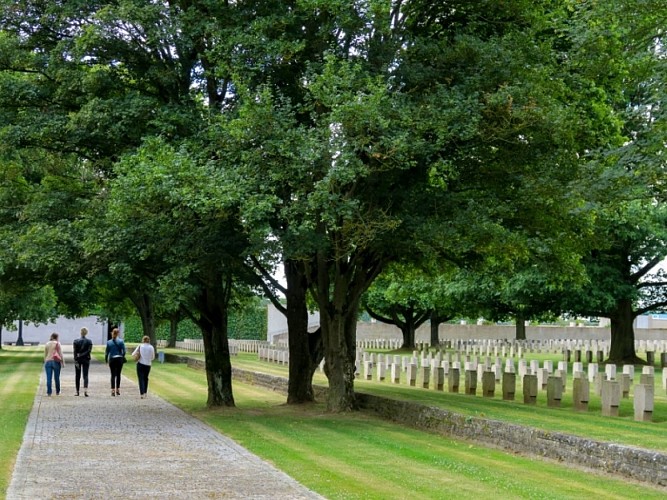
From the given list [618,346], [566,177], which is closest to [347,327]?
[566,177]

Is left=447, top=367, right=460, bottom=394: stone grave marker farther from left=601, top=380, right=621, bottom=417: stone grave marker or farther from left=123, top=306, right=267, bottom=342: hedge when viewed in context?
left=123, top=306, right=267, bottom=342: hedge

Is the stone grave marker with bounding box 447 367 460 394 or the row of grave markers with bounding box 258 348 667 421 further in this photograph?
the stone grave marker with bounding box 447 367 460 394

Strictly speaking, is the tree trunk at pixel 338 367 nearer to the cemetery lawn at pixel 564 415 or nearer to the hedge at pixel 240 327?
the cemetery lawn at pixel 564 415

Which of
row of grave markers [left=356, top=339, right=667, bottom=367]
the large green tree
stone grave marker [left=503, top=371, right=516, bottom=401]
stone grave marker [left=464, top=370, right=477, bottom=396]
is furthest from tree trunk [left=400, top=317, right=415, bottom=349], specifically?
stone grave marker [left=503, top=371, right=516, bottom=401]

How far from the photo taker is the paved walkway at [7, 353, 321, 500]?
1011 cm

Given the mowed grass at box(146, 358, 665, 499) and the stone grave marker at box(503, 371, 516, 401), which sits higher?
the stone grave marker at box(503, 371, 516, 401)

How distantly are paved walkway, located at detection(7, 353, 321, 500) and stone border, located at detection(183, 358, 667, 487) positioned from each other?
366cm

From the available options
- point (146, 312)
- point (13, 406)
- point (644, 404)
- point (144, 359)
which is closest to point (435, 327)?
point (146, 312)

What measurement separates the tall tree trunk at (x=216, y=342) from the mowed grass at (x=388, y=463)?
1.50 meters

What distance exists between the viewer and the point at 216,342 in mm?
21594

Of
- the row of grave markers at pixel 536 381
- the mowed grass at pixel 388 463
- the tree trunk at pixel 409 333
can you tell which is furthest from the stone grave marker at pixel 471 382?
the tree trunk at pixel 409 333

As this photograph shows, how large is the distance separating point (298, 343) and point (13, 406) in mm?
6251

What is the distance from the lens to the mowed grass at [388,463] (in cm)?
1037

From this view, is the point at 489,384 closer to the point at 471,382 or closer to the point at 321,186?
the point at 471,382
